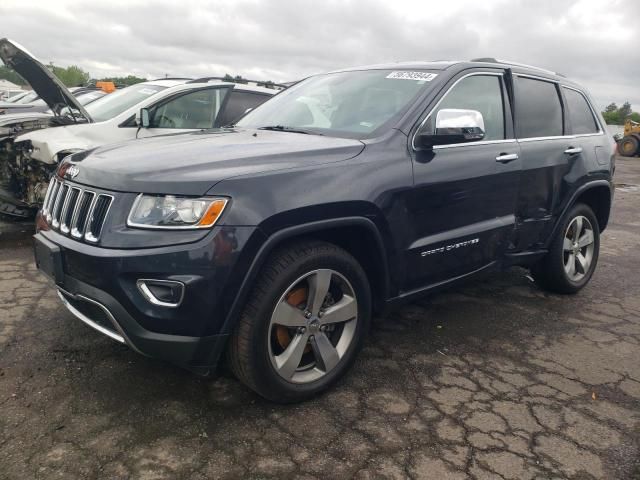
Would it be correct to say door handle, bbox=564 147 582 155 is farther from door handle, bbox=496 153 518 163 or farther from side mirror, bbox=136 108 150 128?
side mirror, bbox=136 108 150 128

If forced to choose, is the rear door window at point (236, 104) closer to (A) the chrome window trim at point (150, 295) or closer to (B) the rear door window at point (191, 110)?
(B) the rear door window at point (191, 110)

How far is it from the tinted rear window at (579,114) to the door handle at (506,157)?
1060mm

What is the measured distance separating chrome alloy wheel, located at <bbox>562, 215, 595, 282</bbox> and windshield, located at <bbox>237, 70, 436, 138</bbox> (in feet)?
6.62

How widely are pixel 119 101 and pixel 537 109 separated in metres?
5.11

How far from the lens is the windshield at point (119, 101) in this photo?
21.6 ft

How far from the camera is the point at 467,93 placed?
11.5 feet

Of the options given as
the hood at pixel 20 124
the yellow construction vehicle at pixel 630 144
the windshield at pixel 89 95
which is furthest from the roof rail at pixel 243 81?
the yellow construction vehicle at pixel 630 144

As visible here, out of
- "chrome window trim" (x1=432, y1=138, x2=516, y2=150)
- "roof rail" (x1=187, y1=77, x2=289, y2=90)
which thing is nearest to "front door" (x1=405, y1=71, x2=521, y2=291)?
"chrome window trim" (x1=432, y1=138, x2=516, y2=150)

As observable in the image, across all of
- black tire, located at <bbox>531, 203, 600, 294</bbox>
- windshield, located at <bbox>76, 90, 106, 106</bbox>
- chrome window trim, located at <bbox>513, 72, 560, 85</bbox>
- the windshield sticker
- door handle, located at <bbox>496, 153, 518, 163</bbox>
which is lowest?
black tire, located at <bbox>531, 203, 600, 294</bbox>

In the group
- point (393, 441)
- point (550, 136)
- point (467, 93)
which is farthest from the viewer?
point (550, 136)

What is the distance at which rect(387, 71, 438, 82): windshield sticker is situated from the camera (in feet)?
11.0

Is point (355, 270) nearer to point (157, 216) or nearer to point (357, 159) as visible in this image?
point (357, 159)

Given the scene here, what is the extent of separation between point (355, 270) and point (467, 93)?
1546mm

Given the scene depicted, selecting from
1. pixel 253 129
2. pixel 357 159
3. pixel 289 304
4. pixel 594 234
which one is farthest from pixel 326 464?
pixel 594 234
